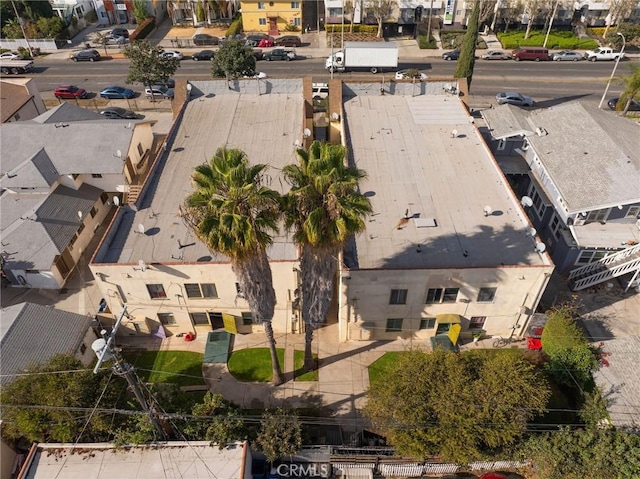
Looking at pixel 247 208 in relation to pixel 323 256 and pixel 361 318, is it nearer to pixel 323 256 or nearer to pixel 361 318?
pixel 323 256

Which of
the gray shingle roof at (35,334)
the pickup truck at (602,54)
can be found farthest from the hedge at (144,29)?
the pickup truck at (602,54)

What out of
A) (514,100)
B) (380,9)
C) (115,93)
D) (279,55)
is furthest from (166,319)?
(380,9)

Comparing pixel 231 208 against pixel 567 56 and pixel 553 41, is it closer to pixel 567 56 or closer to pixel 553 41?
pixel 567 56

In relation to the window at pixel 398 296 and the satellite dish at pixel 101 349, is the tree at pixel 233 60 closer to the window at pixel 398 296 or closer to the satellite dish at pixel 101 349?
the window at pixel 398 296

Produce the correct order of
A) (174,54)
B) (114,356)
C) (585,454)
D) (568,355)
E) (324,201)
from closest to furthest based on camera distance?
(114,356) → (324,201) → (585,454) → (568,355) → (174,54)

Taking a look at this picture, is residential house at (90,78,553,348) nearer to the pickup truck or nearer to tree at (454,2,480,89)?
tree at (454,2,480,89)

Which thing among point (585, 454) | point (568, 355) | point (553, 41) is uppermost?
point (553, 41)

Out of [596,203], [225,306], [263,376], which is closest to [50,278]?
[225,306]
